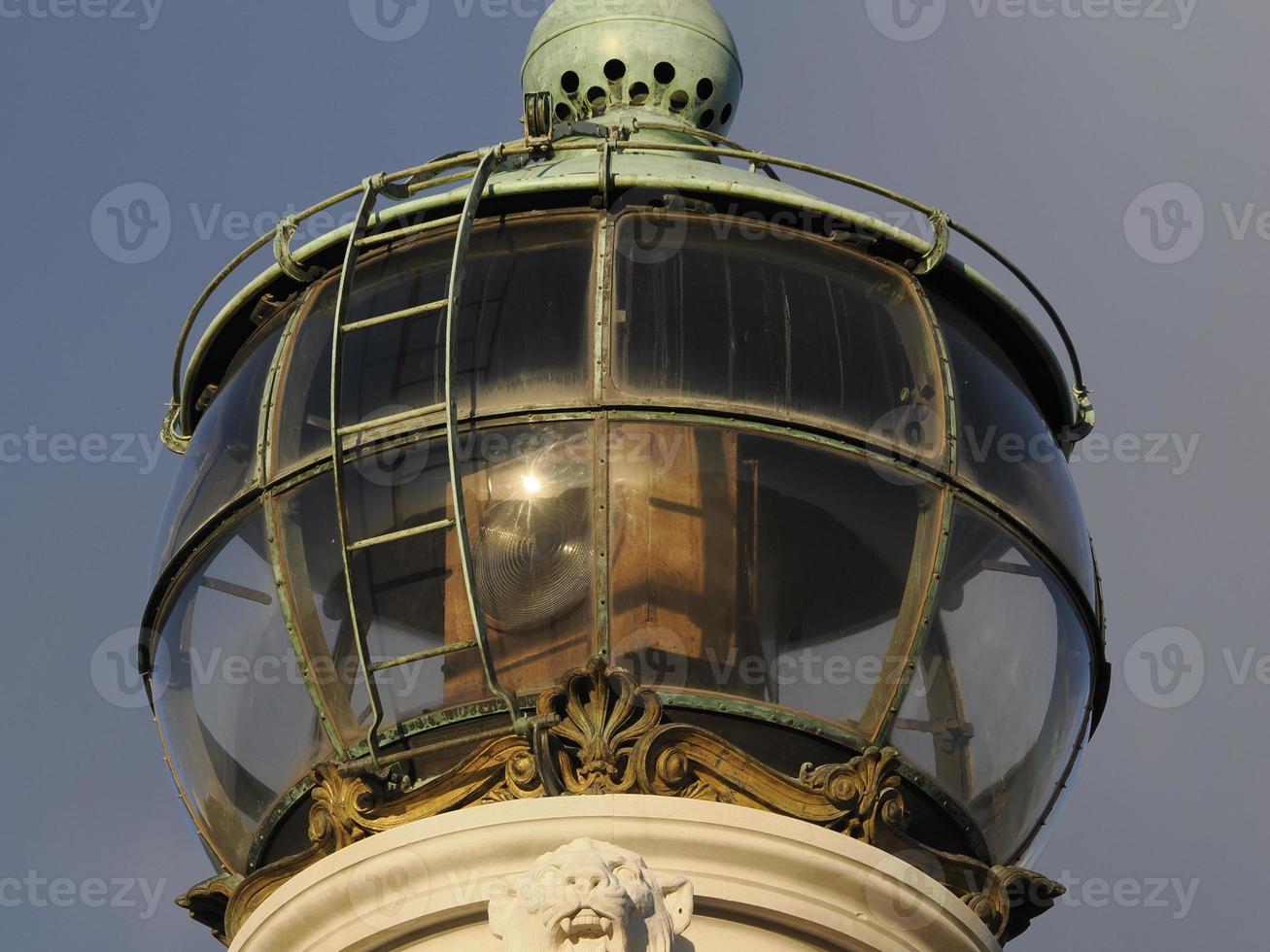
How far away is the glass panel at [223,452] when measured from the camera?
19.8m

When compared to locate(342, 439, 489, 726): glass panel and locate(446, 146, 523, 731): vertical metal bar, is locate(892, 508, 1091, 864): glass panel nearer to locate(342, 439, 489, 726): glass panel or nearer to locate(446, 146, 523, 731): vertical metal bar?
locate(446, 146, 523, 731): vertical metal bar

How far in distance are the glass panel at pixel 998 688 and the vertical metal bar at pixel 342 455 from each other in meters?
2.92

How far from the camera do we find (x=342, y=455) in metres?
19.0

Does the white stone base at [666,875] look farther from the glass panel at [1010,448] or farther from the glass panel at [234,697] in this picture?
the glass panel at [1010,448]

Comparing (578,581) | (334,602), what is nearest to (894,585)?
(578,581)

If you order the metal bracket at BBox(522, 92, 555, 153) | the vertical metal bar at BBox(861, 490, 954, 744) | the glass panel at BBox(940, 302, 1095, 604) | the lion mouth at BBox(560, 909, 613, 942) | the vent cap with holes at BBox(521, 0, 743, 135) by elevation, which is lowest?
the lion mouth at BBox(560, 909, 613, 942)

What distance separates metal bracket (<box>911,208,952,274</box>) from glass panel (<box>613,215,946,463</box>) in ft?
0.50

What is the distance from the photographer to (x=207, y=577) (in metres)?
19.8

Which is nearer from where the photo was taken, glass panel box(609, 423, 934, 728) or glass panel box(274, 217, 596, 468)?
glass panel box(609, 423, 934, 728)

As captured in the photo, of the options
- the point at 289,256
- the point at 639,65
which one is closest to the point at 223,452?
the point at 289,256

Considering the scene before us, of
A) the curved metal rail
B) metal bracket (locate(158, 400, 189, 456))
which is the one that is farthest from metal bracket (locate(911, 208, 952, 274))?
metal bracket (locate(158, 400, 189, 456))

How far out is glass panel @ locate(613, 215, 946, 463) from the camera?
19.0 m

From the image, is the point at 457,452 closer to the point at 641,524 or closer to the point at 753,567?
the point at 641,524

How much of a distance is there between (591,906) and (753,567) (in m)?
2.42
